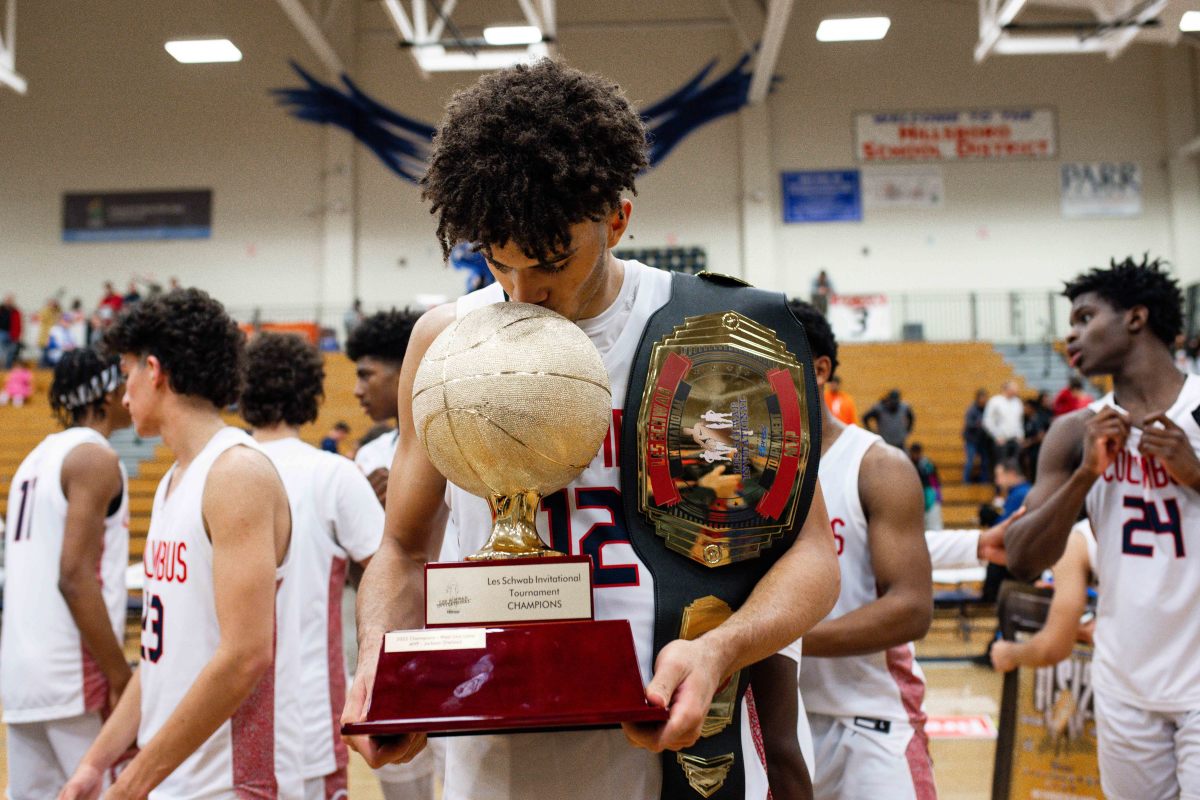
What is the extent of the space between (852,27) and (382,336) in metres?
12.1

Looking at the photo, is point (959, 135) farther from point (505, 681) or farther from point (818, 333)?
point (505, 681)

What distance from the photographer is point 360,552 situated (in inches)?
128

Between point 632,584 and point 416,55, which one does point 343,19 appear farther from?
point 632,584

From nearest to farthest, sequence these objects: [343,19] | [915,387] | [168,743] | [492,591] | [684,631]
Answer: [492,591] < [684,631] < [168,743] < [915,387] < [343,19]

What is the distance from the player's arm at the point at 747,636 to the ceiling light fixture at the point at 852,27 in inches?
557

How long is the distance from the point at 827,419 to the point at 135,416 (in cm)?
182

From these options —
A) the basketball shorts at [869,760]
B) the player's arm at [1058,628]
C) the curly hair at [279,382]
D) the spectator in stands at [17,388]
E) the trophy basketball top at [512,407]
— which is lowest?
the basketball shorts at [869,760]

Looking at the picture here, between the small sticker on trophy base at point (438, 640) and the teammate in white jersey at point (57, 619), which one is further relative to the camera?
the teammate in white jersey at point (57, 619)

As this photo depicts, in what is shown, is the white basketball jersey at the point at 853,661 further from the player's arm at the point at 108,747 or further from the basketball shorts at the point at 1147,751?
the player's arm at the point at 108,747

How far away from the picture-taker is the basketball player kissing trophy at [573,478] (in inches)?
45.4

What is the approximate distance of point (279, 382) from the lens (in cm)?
351

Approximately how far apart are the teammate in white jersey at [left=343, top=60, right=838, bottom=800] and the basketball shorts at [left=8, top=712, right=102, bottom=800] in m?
2.34

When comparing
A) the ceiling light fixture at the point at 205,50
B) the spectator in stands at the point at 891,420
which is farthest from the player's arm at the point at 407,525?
the ceiling light fixture at the point at 205,50

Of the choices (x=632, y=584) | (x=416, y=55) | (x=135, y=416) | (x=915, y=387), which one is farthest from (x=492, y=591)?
(x=915, y=387)
